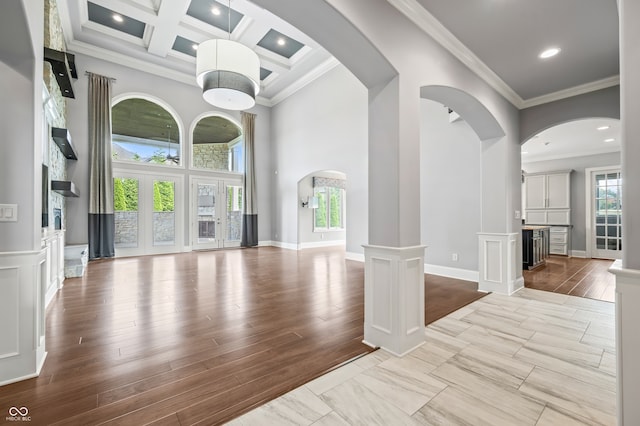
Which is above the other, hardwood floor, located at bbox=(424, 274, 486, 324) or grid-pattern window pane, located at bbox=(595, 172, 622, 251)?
grid-pattern window pane, located at bbox=(595, 172, 622, 251)

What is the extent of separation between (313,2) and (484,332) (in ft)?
10.4

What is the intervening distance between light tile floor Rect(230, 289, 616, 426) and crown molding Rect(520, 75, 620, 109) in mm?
3109

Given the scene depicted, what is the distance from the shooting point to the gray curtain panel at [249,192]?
916 centimetres

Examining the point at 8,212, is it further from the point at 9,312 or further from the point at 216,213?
the point at 216,213

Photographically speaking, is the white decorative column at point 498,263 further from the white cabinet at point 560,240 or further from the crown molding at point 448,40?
the white cabinet at point 560,240

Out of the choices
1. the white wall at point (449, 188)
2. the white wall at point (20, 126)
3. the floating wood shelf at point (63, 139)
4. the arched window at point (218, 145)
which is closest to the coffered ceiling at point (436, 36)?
the white wall at point (449, 188)

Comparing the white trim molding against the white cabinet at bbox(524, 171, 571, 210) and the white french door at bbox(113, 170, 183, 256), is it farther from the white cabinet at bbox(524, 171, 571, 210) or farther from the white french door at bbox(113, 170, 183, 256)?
the white french door at bbox(113, 170, 183, 256)

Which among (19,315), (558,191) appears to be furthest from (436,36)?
(558,191)

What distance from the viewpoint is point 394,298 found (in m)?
2.29

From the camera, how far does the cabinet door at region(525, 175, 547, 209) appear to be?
864cm

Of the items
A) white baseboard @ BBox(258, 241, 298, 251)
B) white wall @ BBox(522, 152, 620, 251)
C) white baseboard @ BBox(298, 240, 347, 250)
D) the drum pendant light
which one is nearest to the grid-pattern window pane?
white wall @ BBox(522, 152, 620, 251)

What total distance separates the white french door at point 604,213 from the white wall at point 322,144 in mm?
6563

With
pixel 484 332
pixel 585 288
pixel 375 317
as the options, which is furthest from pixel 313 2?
pixel 585 288

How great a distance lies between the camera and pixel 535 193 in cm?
879
